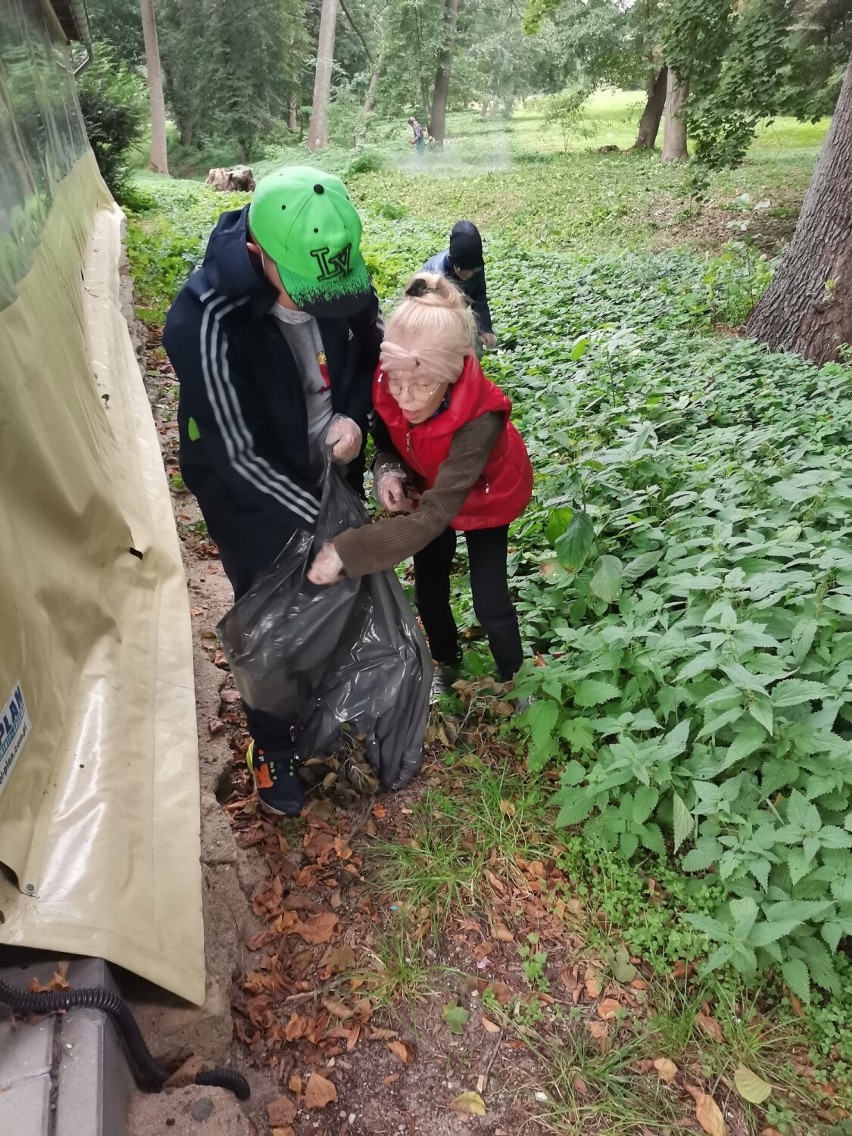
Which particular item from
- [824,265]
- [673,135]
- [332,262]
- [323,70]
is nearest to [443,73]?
[323,70]

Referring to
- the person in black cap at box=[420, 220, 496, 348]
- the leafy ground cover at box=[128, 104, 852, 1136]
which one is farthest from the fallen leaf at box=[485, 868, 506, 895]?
the person in black cap at box=[420, 220, 496, 348]

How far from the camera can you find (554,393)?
450 cm

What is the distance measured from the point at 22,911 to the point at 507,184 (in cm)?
1650

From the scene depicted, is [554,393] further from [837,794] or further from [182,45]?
[182,45]

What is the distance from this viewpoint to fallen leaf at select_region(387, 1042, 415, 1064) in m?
1.85

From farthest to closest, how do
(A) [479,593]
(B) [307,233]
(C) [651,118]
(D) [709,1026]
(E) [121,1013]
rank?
1. (C) [651,118]
2. (A) [479,593]
3. (D) [709,1026]
4. (B) [307,233]
5. (E) [121,1013]

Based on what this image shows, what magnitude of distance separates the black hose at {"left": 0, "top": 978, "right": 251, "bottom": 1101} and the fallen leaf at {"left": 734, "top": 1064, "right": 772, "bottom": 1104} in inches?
45.6

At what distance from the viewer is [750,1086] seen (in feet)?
5.68

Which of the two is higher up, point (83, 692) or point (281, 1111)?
Result: point (83, 692)

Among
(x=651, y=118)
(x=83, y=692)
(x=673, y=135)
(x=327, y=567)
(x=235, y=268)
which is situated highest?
(x=651, y=118)

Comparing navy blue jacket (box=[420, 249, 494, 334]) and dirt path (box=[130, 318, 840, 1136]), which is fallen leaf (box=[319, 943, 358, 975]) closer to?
dirt path (box=[130, 318, 840, 1136])

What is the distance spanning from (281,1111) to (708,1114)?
1.00 metres

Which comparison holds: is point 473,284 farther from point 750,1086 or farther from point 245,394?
point 750,1086

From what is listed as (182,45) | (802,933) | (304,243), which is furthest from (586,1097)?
(182,45)
